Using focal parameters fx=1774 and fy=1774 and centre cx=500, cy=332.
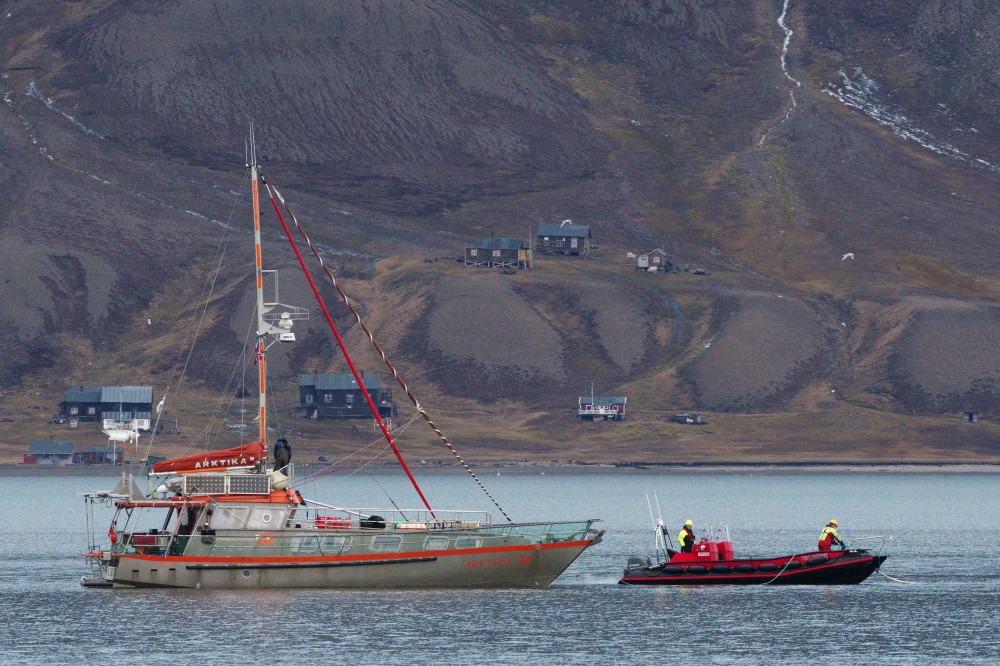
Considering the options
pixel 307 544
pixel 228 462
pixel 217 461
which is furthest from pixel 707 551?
pixel 217 461

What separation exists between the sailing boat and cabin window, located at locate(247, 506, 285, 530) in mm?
39

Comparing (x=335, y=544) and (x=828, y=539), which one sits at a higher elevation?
(x=828, y=539)

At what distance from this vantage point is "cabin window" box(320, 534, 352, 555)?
69438 mm

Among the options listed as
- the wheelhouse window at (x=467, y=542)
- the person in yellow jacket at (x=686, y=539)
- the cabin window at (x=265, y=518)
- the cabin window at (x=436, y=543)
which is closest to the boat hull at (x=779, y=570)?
the person in yellow jacket at (x=686, y=539)

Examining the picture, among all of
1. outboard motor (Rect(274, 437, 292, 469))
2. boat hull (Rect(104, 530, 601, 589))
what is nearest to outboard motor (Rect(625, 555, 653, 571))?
boat hull (Rect(104, 530, 601, 589))

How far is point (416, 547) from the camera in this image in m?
69.9

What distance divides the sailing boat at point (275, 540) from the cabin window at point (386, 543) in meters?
0.04

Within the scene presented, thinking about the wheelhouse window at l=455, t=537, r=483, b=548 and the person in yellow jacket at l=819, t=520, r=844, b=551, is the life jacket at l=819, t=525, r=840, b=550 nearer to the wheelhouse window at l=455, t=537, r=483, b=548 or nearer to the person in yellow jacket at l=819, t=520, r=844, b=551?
the person in yellow jacket at l=819, t=520, r=844, b=551

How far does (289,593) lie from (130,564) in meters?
6.81

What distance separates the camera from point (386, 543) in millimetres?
69812

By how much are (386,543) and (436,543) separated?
1970 millimetres

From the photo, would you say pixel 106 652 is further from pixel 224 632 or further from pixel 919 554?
pixel 919 554

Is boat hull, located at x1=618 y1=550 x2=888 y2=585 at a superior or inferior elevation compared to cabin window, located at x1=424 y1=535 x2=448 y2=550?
inferior

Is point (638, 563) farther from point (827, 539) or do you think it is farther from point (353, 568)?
point (353, 568)
